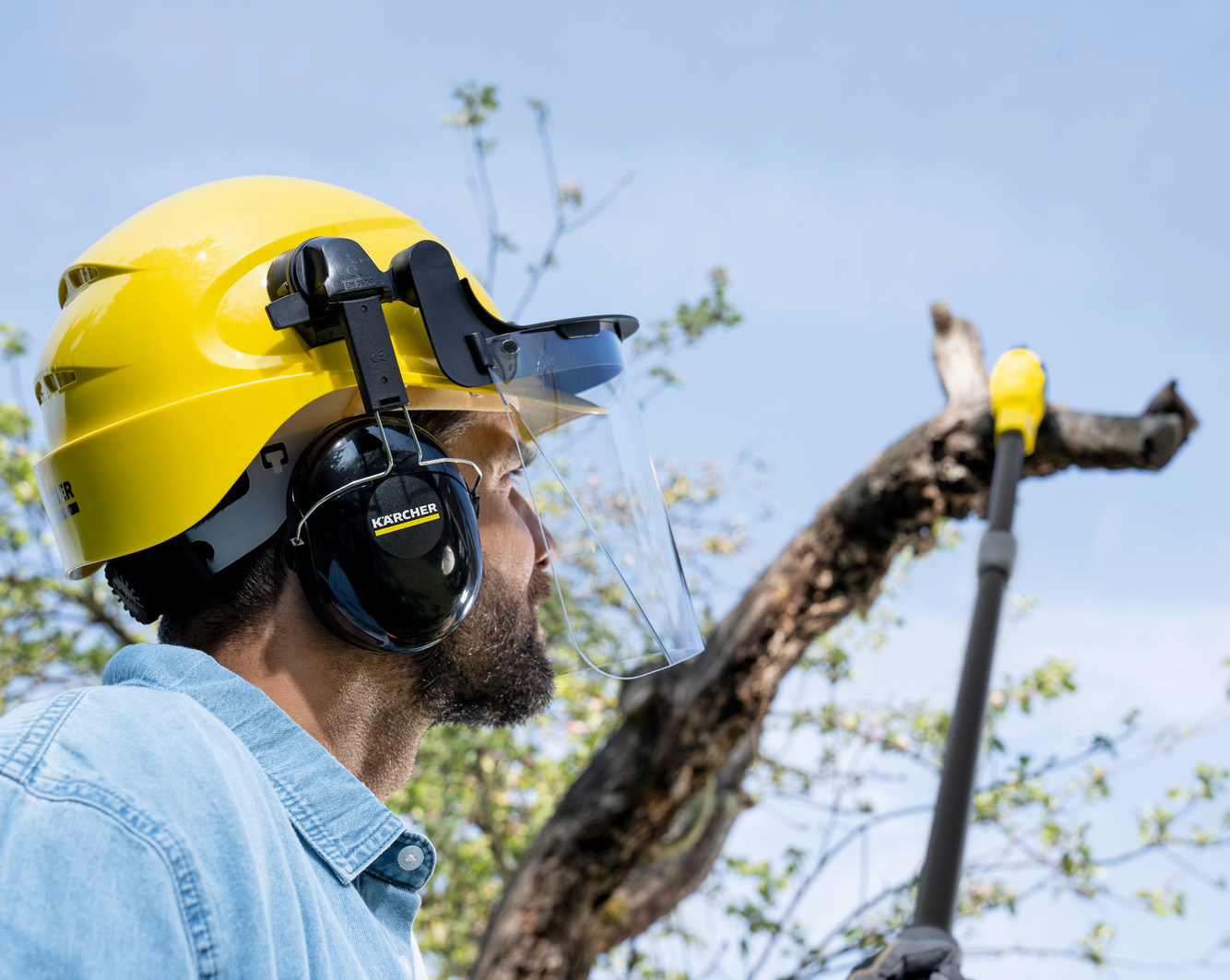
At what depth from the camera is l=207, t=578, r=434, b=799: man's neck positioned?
4.36 ft

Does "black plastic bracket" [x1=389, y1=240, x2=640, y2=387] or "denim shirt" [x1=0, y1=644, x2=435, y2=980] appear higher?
"black plastic bracket" [x1=389, y1=240, x2=640, y2=387]

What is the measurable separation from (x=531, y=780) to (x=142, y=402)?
13.9 feet

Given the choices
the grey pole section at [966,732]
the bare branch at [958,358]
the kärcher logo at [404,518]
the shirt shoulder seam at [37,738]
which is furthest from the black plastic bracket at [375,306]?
the bare branch at [958,358]

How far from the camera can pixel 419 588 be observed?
1.33m

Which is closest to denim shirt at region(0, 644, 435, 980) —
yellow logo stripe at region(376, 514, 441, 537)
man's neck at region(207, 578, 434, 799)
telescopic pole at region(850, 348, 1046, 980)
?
man's neck at region(207, 578, 434, 799)

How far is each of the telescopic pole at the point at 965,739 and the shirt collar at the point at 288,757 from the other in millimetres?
1049

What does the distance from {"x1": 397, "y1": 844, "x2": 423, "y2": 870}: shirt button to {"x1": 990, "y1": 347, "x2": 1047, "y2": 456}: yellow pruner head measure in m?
2.65

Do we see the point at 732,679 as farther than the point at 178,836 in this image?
Yes

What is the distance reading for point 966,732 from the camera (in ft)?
8.08

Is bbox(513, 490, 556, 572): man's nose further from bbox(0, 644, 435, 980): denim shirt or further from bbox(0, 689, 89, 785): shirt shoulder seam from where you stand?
bbox(0, 689, 89, 785): shirt shoulder seam

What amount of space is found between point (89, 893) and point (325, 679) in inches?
21.6

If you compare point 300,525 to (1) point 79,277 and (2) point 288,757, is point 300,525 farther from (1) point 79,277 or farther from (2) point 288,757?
(1) point 79,277

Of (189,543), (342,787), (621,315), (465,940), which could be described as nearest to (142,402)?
(189,543)

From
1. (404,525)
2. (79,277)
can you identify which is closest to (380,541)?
(404,525)
